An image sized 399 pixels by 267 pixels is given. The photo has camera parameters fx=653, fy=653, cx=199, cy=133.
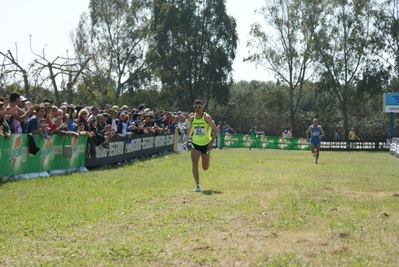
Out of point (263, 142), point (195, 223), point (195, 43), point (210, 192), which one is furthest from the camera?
point (195, 43)

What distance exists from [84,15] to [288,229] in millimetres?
57993

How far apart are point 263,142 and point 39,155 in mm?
31601

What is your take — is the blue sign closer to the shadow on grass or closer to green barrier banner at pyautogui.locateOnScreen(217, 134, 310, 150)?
green barrier banner at pyautogui.locateOnScreen(217, 134, 310, 150)

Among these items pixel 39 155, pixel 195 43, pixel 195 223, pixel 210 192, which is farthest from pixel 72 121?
pixel 195 43

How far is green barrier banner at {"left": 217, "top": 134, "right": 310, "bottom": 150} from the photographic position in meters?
45.9

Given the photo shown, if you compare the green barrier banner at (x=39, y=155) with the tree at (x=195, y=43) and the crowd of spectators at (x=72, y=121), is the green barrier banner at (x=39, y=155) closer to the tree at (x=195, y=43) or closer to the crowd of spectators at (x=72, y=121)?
the crowd of spectators at (x=72, y=121)

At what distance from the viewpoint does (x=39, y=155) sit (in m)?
16.8

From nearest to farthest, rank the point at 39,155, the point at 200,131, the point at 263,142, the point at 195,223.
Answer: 1. the point at 195,223
2. the point at 200,131
3. the point at 39,155
4. the point at 263,142

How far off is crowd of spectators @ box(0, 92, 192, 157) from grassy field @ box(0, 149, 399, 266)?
1548 mm

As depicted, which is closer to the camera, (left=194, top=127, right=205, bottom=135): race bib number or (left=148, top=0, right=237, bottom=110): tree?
(left=194, top=127, right=205, bottom=135): race bib number

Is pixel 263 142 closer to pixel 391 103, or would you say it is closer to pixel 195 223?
pixel 391 103

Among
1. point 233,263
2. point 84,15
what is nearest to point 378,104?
point 84,15

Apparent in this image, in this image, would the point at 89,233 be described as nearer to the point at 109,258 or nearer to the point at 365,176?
the point at 109,258

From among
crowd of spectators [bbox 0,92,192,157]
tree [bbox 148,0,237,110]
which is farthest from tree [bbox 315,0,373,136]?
crowd of spectators [bbox 0,92,192,157]
